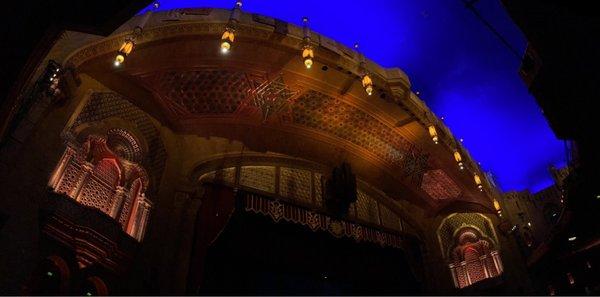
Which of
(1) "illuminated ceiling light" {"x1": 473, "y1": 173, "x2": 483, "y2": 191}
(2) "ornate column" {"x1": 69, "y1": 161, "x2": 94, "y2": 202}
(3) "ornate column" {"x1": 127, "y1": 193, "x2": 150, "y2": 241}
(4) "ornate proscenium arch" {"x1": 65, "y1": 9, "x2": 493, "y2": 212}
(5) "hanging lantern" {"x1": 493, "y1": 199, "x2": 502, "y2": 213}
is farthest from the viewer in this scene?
(5) "hanging lantern" {"x1": 493, "y1": 199, "x2": 502, "y2": 213}

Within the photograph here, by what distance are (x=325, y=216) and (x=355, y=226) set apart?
1024 mm

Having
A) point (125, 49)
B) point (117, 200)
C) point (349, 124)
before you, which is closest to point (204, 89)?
point (125, 49)

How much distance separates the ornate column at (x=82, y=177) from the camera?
720 cm

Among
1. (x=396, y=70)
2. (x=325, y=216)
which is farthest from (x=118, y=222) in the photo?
(x=396, y=70)

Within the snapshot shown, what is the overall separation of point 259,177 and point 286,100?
225cm

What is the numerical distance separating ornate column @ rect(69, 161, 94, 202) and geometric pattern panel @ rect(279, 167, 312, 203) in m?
4.80

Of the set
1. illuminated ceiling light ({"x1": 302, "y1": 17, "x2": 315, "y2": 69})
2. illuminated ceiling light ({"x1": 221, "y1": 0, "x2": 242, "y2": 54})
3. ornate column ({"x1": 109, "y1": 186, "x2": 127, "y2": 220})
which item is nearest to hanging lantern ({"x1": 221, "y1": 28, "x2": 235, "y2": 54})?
illuminated ceiling light ({"x1": 221, "y1": 0, "x2": 242, "y2": 54})

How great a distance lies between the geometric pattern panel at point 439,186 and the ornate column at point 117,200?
9085 mm

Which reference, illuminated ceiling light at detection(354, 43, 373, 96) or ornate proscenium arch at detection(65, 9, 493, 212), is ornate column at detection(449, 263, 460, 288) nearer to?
ornate proscenium arch at detection(65, 9, 493, 212)

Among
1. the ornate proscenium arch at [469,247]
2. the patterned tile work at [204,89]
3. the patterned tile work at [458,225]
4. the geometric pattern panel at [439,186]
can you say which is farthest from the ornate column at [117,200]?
the patterned tile work at [458,225]

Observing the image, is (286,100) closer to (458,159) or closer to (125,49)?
(125,49)

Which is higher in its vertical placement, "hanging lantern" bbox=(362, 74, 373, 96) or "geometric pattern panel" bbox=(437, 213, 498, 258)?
"hanging lantern" bbox=(362, 74, 373, 96)

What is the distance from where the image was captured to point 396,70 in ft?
34.9

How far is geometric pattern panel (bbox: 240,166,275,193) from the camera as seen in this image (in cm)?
1033
